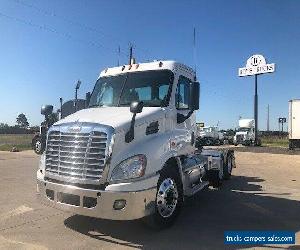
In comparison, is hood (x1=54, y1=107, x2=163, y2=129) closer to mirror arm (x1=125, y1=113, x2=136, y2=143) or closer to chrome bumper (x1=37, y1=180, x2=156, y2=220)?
mirror arm (x1=125, y1=113, x2=136, y2=143)

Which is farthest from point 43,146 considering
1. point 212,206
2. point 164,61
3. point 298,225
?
point 298,225

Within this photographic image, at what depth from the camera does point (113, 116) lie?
6.88 metres

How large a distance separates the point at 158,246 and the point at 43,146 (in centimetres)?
281

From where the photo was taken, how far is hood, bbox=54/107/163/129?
6.53 metres

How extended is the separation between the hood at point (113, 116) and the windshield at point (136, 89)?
0.33 m

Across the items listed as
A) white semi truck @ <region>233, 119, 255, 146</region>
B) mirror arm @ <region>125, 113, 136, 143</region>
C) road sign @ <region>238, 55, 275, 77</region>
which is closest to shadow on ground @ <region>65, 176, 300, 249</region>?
mirror arm @ <region>125, 113, 136, 143</region>

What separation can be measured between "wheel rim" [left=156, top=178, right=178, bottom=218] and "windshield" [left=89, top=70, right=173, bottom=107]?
62.2 inches

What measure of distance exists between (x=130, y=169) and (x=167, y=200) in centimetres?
121

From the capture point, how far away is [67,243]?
6254 mm

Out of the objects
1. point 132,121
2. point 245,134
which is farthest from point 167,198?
point 245,134

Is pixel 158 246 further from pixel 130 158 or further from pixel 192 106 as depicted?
pixel 192 106

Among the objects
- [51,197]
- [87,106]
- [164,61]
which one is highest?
[164,61]

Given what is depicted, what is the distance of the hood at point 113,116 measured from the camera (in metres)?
6.53

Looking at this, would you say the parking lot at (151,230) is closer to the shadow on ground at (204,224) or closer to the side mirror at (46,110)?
the shadow on ground at (204,224)
